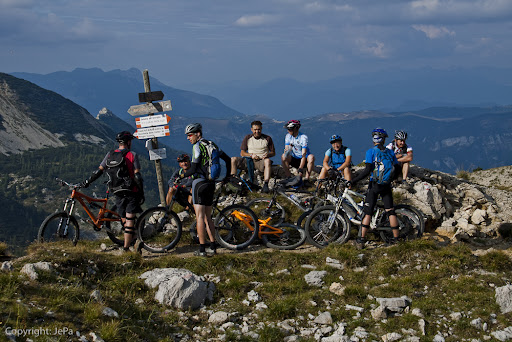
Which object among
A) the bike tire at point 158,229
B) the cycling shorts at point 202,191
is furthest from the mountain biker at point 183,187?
the cycling shorts at point 202,191

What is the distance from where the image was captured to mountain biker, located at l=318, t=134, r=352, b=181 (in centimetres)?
1261

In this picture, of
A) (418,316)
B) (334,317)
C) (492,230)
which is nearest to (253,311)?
(334,317)

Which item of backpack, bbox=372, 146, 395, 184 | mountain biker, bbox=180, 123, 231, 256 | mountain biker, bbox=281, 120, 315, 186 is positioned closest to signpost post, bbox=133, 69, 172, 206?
mountain biker, bbox=180, 123, 231, 256

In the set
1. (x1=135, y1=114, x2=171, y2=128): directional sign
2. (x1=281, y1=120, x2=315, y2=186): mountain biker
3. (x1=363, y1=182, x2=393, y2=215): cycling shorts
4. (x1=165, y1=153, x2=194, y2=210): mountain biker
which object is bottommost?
(x1=363, y1=182, x2=393, y2=215): cycling shorts

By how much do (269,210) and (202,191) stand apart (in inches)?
115

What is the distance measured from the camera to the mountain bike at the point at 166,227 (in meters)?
10.4

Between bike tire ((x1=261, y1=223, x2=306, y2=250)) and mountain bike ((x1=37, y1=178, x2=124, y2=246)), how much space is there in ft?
12.4

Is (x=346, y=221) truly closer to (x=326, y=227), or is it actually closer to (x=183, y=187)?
(x=326, y=227)

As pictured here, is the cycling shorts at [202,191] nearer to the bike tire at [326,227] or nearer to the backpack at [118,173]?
the backpack at [118,173]

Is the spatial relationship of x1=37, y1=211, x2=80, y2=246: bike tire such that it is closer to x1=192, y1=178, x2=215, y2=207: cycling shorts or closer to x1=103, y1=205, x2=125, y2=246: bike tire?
x1=103, y1=205, x2=125, y2=246: bike tire

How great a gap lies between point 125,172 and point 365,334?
21.0 ft

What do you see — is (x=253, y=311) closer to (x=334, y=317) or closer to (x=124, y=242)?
(x=334, y=317)

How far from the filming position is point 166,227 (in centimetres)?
1073

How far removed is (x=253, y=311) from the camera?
7.11 m
